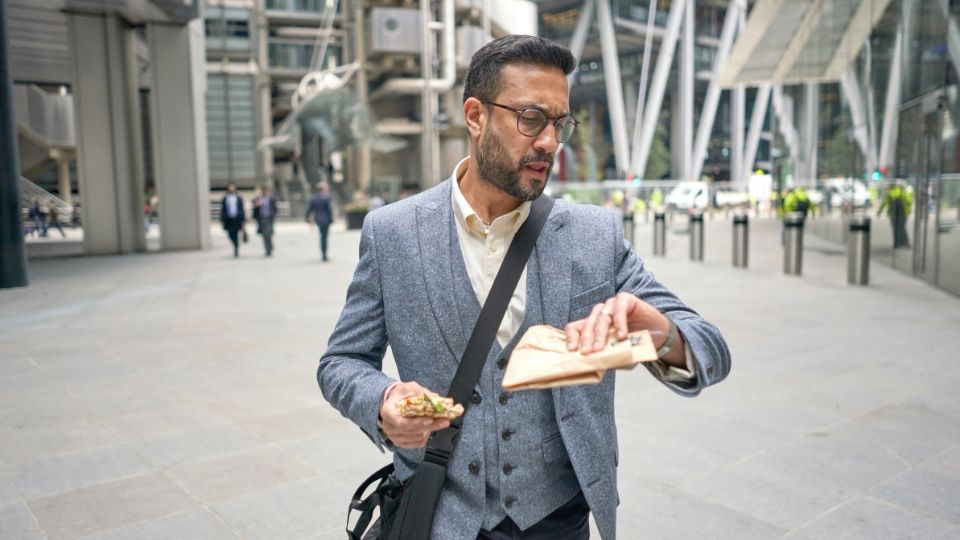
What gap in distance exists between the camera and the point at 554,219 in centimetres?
178

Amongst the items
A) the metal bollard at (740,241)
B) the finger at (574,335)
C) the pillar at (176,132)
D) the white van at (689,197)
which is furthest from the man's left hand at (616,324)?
the white van at (689,197)

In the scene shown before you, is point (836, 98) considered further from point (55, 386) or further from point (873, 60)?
point (55, 386)

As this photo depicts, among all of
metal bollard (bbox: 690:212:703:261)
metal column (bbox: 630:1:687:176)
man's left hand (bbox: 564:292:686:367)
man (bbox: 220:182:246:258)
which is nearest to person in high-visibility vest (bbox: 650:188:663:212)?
metal column (bbox: 630:1:687:176)

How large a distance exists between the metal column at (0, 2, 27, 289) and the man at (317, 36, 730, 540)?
12.4 meters

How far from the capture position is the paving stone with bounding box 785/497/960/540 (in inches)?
129

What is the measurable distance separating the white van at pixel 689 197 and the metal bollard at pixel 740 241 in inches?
850

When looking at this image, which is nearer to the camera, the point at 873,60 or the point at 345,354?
the point at 345,354

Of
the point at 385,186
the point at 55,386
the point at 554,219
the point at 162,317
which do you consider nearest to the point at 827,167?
the point at 162,317

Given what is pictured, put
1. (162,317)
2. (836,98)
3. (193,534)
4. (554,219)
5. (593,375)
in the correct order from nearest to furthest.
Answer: (593,375), (554,219), (193,534), (162,317), (836,98)

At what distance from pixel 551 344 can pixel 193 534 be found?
8.74ft

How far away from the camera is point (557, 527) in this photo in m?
1.73

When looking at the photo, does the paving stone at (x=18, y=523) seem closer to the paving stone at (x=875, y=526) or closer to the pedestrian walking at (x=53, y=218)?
the paving stone at (x=875, y=526)

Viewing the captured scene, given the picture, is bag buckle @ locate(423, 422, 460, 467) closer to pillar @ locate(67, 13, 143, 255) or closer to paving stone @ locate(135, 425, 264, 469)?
paving stone @ locate(135, 425, 264, 469)

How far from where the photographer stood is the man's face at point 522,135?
1642 millimetres
